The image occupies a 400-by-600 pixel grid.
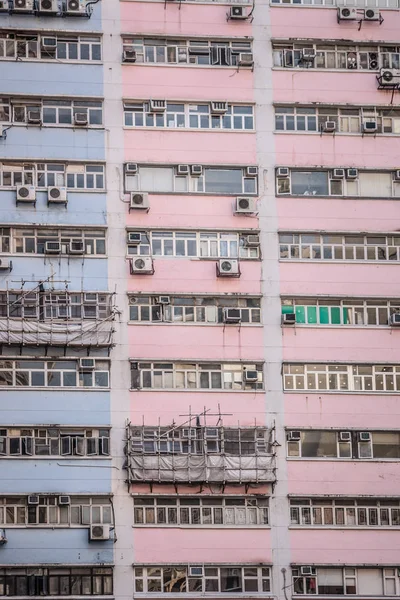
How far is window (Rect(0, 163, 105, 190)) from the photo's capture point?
130ft

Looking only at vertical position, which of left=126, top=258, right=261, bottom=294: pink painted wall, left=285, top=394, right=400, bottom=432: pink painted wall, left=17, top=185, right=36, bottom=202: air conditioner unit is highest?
left=17, top=185, right=36, bottom=202: air conditioner unit

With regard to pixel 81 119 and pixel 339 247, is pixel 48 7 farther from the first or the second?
pixel 339 247

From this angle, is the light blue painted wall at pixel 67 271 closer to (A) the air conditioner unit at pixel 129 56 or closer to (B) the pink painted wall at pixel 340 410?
(A) the air conditioner unit at pixel 129 56

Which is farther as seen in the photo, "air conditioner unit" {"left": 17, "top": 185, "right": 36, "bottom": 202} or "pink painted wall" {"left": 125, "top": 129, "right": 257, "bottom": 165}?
"pink painted wall" {"left": 125, "top": 129, "right": 257, "bottom": 165}

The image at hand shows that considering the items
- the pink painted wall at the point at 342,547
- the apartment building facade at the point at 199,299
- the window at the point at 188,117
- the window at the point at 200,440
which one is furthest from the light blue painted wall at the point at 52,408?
the window at the point at 188,117

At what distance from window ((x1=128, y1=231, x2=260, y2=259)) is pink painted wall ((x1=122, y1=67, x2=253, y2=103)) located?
3.51 metres

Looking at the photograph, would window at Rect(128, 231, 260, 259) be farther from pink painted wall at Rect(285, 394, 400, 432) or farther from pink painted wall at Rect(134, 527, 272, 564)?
pink painted wall at Rect(134, 527, 272, 564)

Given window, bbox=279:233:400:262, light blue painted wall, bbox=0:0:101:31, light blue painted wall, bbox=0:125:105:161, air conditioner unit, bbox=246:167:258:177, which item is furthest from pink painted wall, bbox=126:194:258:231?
light blue painted wall, bbox=0:0:101:31

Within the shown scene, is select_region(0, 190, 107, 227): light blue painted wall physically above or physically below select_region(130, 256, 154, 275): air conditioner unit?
above

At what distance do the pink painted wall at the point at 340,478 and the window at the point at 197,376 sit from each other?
2.25 meters

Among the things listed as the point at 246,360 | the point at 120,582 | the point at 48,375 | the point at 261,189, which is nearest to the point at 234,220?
the point at 261,189

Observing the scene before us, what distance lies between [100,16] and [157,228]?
5723 millimetres

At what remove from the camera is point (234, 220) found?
3988 centimetres

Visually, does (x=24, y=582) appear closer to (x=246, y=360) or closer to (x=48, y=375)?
(x=48, y=375)
